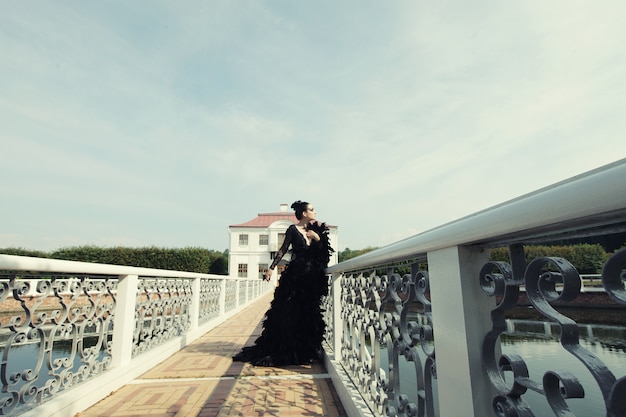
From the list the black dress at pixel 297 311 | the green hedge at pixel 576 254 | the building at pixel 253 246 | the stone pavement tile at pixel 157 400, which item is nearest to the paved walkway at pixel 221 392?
the stone pavement tile at pixel 157 400

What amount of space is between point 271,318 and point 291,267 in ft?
2.10

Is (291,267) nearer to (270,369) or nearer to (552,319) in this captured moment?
(270,369)

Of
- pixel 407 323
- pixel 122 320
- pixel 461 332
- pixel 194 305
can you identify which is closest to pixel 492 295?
pixel 461 332

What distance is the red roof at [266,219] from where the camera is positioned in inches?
1341

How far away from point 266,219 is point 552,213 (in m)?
36.0

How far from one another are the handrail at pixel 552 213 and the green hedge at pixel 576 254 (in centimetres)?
6

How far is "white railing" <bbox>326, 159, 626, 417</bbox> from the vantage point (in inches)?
19.8

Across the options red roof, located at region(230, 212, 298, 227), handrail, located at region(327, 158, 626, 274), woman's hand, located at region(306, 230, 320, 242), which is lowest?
handrail, located at region(327, 158, 626, 274)

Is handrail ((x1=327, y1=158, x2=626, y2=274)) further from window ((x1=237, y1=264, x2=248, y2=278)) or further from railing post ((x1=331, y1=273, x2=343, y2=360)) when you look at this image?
window ((x1=237, y1=264, x2=248, y2=278))

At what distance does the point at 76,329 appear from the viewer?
2.41 meters

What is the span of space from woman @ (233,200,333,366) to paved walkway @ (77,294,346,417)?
0.16m

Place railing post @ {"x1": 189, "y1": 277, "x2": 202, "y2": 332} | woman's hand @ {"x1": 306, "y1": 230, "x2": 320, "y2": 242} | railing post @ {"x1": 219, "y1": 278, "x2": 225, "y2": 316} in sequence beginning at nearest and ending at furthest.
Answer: woman's hand @ {"x1": 306, "y1": 230, "x2": 320, "y2": 242}, railing post @ {"x1": 189, "y1": 277, "x2": 202, "y2": 332}, railing post @ {"x1": 219, "y1": 278, "x2": 225, "y2": 316}

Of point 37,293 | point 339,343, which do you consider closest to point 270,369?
point 339,343

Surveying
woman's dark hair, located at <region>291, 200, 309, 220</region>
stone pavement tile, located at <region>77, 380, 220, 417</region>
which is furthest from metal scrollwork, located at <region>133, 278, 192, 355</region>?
woman's dark hair, located at <region>291, 200, 309, 220</region>
